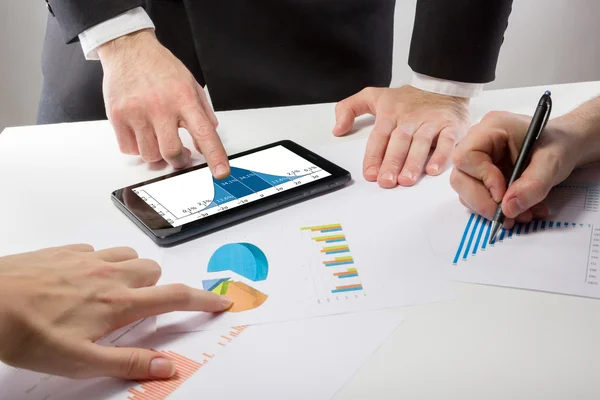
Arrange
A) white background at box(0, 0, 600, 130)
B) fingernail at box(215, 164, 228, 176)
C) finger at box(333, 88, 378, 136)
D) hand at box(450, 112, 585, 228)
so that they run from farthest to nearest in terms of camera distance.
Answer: white background at box(0, 0, 600, 130) → finger at box(333, 88, 378, 136) → fingernail at box(215, 164, 228, 176) → hand at box(450, 112, 585, 228)

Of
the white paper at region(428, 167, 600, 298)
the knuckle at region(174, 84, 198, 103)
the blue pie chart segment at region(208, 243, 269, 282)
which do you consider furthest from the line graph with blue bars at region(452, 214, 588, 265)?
the knuckle at region(174, 84, 198, 103)

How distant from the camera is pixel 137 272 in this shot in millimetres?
619

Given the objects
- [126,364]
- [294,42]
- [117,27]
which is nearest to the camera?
[126,364]

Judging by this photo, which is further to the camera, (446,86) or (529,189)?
(446,86)

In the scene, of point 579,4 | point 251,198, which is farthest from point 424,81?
point 579,4

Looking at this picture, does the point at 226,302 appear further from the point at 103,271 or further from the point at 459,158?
the point at 459,158

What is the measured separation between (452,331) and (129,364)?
0.94 feet

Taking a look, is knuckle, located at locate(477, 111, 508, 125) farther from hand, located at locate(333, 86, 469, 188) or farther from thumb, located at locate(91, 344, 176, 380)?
thumb, located at locate(91, 344, 176, 380)

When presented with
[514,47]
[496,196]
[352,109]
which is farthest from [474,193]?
[514,47]

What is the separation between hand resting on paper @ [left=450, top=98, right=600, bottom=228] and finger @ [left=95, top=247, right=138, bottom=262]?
39 centimetres

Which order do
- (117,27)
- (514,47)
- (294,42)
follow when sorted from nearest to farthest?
1. (117,27)
2. (294,42)
3. (514,47)

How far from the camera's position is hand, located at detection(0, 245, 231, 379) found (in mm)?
509

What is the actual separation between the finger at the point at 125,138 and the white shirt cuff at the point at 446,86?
19.1 inches

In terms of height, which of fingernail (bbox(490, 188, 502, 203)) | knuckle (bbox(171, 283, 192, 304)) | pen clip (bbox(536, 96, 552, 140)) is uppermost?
pen clip (bbox(536, 96, 552, 140))
